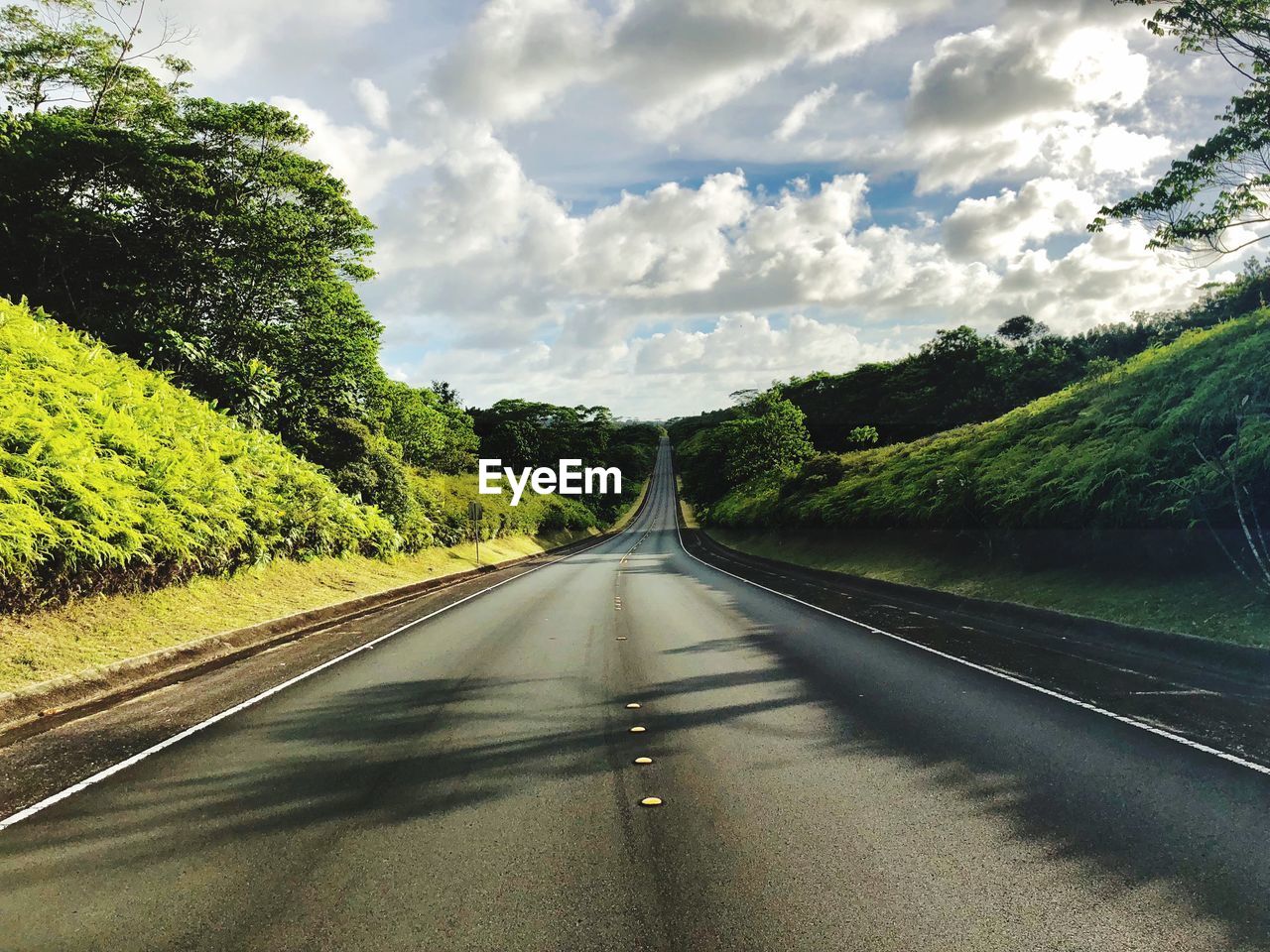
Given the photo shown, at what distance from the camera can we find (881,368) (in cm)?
8562

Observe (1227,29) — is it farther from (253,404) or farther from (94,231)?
(94,231)

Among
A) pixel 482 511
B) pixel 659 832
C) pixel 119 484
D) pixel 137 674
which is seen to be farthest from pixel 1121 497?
pixel 482 511

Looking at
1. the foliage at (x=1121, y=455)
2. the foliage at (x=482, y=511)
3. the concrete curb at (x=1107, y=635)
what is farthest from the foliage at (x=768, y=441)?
the concrete curb at (x=1107, y=635)

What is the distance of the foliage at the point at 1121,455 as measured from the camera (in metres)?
9.58

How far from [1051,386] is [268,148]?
58138 millimetres

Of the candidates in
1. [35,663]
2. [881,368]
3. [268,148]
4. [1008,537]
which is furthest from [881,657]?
[881,368]

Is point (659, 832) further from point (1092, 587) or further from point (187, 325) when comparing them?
point (187, 325)

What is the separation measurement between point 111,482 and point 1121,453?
15023 mm

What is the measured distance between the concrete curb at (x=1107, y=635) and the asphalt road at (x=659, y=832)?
2464mm

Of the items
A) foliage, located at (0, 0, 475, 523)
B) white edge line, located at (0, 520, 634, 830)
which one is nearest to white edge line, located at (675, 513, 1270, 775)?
white edge line, located at (0, 520, 634, 830)

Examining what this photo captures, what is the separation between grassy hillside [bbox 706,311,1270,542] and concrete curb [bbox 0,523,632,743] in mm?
12861

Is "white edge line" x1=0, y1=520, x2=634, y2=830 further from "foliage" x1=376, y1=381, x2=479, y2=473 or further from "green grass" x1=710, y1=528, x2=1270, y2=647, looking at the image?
"foliage" x1=376, y1=381, x2=479, y2=473

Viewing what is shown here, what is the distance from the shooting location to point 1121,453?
11477 mm

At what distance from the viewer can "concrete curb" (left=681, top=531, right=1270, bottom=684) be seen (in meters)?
7.43
